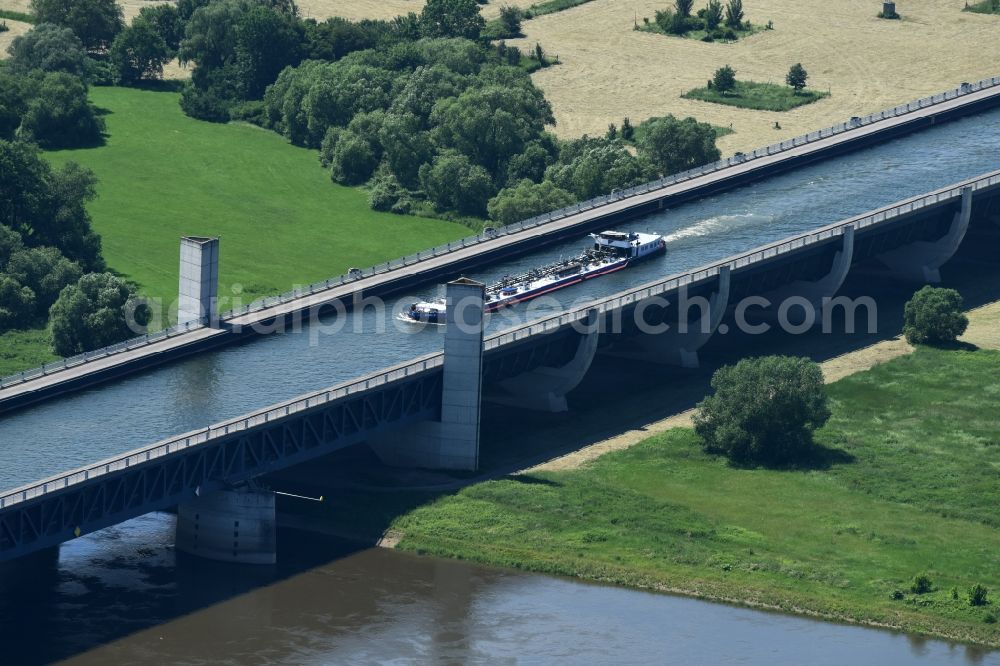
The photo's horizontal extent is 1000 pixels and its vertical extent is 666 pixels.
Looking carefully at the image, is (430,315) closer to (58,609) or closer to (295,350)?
(295,350)

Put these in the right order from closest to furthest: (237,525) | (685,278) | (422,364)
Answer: (237,525)
(422,364)
(685,278)

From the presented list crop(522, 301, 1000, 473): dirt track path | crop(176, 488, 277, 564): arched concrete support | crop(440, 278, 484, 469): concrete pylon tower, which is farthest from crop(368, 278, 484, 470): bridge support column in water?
crop(176, 488, 277, 564): arched concrete support

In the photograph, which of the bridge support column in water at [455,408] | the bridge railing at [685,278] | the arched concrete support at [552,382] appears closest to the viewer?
the bridge support column in water at [455,408]

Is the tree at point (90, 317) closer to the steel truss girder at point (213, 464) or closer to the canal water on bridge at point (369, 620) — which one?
the steel truss girder at point (213, 464)

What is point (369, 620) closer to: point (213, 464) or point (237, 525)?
point (237, 525)

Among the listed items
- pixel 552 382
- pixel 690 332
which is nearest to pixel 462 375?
pixel 552 382

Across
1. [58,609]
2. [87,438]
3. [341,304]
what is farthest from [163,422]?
[341,304]

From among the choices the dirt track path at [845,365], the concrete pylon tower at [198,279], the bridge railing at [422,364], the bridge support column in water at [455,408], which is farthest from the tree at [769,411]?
the concrete pylon tower at [198,279]
